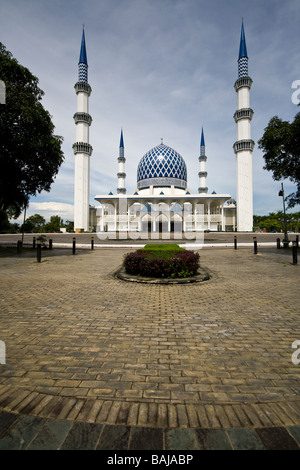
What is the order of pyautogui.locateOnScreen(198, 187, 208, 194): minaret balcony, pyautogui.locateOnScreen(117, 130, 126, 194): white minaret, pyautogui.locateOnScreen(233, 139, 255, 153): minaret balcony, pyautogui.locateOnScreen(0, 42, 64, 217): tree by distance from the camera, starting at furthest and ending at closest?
1. pyautogui.locateOnScreen(117, 130, 126, 194): white minaret
2. pyautogui.locateOnScreen(198, 187, 208, 194): minaret balcony
3. pyautogui.locateOnScreen(233, 139, 255, 153): minaret balcony
4. pyautogui.locateOnScreen(0, 42, 64, 217): tree

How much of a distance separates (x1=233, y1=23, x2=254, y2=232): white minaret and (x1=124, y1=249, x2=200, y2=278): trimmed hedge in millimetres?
44438

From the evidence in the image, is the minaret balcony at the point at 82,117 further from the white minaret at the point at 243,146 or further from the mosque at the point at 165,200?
the white minaret at the point at 243,146

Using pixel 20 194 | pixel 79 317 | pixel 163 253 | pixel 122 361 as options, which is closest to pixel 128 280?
pixel 163 253

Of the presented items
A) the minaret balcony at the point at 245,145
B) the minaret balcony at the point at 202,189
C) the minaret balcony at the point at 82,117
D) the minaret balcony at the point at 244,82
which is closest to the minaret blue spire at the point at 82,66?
the minaret balcony at the point at 82,117

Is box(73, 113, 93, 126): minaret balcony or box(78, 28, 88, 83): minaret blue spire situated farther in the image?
box(78, 28, 88, 83): minaret blue spire

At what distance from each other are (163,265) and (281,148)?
1168 cm

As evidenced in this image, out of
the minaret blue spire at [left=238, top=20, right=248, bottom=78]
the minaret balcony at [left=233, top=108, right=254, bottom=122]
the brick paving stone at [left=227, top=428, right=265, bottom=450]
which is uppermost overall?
the minaret blue spire at [left=238, top=20, right=248, bottom=78]

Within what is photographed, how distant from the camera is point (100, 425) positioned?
1.92 m

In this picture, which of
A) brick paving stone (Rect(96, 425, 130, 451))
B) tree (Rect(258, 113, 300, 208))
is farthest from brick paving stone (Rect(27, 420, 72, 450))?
tree (Rect(258, 113, 300, 208))

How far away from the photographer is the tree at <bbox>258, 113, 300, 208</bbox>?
1379cm

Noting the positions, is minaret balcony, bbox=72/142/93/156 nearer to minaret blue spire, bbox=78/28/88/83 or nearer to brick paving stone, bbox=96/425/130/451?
minaret blue spire, bbox=78/28/88/83

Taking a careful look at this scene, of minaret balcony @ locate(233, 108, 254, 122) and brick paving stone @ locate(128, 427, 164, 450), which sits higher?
minaret balcony @ locate(233, 108, 254, 122)

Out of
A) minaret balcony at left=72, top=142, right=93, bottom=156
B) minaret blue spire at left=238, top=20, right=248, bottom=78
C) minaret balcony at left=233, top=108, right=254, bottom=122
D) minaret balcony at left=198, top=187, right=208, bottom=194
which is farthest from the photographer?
minaret balcony at left=198, top=187, right=208, bottom=194
